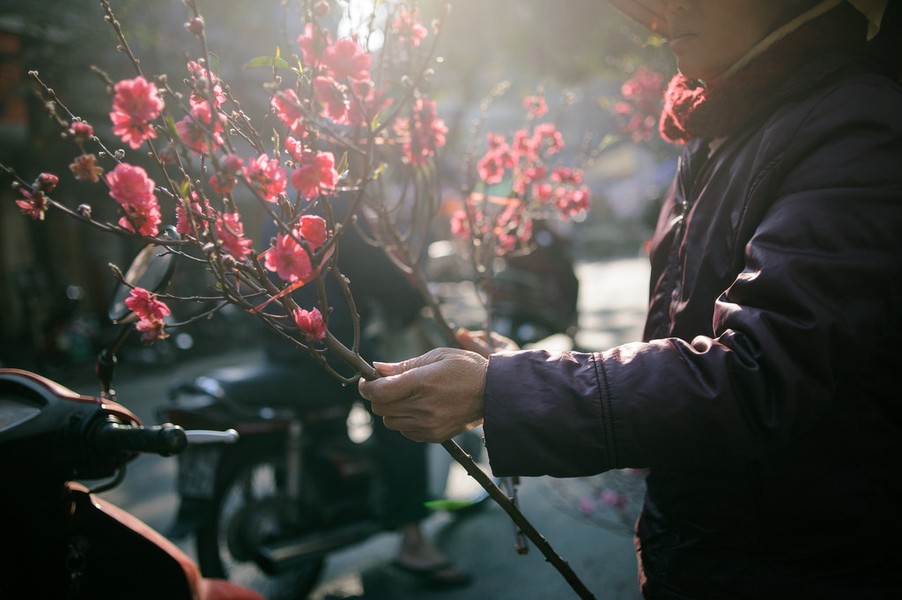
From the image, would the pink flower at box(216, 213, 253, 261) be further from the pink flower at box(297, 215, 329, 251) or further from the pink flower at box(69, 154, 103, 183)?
the pink flower at box(69, 154, 103, 183)

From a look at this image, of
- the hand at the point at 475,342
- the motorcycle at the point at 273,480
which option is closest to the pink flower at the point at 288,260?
the hand at the point at 475,342

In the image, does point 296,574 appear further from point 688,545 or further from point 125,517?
point 688,545

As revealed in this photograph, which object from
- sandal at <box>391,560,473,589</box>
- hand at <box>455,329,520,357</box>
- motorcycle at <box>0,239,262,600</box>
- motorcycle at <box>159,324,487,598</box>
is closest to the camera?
motorcycle at <box>0,239,262,600</box>

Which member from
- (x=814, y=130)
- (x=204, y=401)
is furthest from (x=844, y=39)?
(x=204, y=401)

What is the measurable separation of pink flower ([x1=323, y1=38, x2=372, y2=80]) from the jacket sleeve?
533 millimetres

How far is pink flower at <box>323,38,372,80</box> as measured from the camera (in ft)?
3.44

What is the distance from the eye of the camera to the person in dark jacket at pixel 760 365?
96 centimetres

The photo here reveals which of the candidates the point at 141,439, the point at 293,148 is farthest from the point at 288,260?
the point at 141,439

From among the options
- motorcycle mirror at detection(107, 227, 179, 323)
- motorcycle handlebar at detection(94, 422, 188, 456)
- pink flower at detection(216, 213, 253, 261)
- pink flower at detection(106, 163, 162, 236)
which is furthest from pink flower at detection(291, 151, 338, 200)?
motorcycle handlebar at detection(94, 422, 188, 456)

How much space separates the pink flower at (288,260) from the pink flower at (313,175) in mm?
89

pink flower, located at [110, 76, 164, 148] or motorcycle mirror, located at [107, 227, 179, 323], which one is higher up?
pink flower, located at [110, 76, 164, 148]

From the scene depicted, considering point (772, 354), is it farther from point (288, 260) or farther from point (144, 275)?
point (144, 275)

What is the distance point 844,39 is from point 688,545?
100 centimetres

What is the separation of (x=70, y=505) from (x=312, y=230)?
813mm
